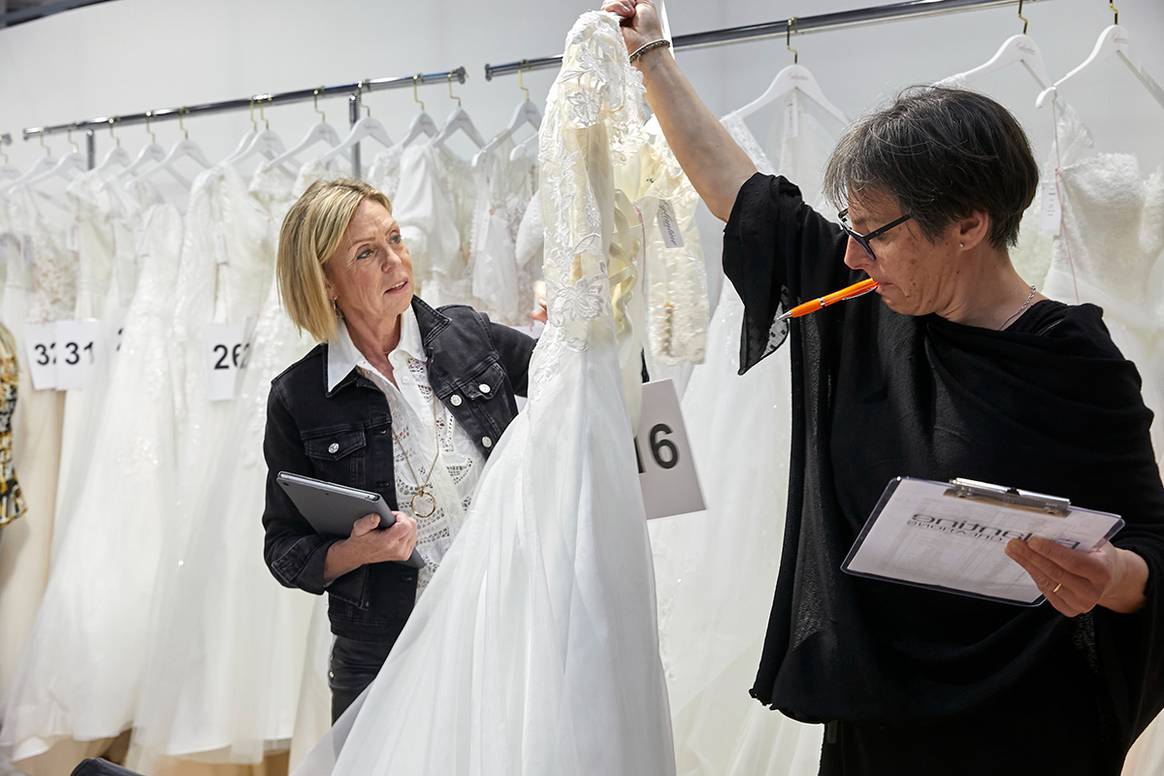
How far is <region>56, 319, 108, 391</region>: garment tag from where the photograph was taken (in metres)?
3.24

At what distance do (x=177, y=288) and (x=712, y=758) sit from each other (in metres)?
1.95

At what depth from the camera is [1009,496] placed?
3.54 feet

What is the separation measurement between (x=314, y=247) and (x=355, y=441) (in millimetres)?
347

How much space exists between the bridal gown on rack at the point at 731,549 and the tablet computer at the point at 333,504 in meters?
0.63

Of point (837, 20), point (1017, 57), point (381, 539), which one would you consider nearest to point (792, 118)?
point (837, 20)

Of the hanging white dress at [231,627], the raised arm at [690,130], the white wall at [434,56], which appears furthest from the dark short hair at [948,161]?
the hanging white dress at [231,627]

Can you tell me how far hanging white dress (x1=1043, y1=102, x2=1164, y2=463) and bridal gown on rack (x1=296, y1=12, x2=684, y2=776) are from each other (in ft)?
3.50

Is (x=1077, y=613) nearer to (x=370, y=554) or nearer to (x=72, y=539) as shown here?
(x=370, y=554)

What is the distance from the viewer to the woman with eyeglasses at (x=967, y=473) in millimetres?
1221

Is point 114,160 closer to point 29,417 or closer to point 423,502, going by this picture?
point 29,417

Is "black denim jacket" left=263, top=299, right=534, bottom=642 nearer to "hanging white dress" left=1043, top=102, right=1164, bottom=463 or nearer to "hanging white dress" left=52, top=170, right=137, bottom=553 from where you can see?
"hanging white dress" left=1043, top=102, right=1164, bottom=463

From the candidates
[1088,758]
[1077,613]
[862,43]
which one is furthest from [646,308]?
[862,43]

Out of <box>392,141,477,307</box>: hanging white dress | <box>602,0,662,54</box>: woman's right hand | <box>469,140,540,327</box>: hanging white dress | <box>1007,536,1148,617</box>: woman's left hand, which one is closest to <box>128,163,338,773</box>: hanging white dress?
<box>392,141,477,307</box>: hanging white dress

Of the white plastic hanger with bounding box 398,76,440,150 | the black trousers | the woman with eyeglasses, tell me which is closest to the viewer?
the woman with eyeglasses
